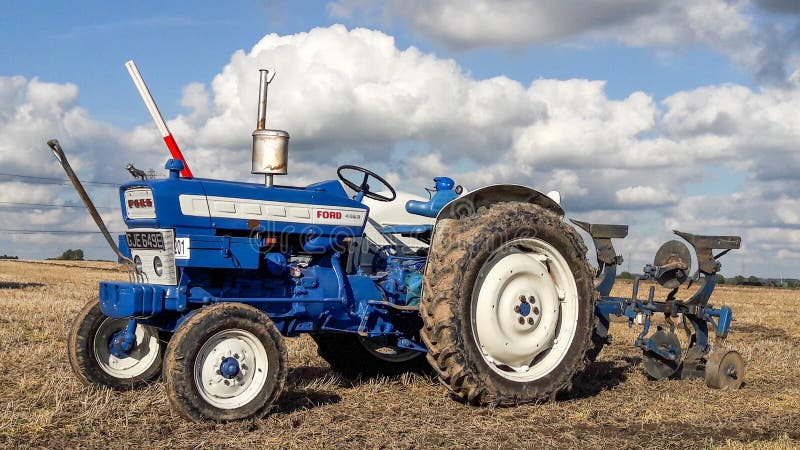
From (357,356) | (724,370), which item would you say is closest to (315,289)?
(357,356)

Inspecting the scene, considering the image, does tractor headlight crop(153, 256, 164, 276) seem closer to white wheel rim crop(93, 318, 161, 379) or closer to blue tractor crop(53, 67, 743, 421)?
blue tractor crop(53, 67, 743, 421)

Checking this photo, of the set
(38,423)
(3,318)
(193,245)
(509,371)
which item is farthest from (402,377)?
(3,318)

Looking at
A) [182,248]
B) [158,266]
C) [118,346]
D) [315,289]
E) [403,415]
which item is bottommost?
[403,415]

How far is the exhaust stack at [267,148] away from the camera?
6.25 m

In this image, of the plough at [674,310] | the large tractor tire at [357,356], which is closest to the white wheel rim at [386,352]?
the large tractor tire at [357,356]

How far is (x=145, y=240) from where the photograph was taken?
19.9ft

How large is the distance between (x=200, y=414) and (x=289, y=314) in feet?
3.97

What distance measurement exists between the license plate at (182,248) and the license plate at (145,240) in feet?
0.37

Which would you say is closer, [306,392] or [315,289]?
[315,289]

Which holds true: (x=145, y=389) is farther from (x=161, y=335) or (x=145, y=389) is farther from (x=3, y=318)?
(x=3, y=318)

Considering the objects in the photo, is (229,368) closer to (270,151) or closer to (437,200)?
(270,151)

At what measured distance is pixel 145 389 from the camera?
256 inches

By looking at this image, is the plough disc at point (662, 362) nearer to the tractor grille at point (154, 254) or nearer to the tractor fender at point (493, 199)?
the tractor fender at point (493, 199)

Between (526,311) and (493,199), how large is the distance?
3.25 feet
